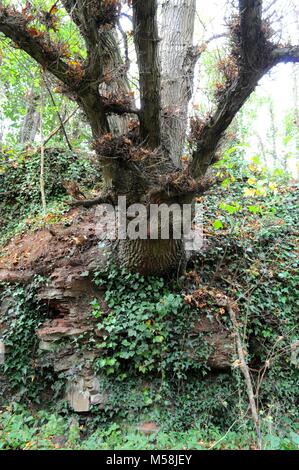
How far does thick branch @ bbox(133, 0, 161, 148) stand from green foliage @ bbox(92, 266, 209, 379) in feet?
6.86

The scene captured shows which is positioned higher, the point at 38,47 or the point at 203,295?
the point at 38,47

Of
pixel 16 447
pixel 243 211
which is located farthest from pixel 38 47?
pixel 243 211

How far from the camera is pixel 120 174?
3531mm

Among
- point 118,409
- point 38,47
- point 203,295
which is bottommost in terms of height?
point 118,409

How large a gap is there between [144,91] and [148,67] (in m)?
0.22

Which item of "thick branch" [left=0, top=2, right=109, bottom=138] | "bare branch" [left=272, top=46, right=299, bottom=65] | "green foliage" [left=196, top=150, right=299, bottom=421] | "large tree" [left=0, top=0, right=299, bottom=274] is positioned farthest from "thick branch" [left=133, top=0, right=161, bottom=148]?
"green foliage" [left=196, top=150, right=299, bottom=421]

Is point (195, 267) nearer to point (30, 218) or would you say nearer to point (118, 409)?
point (118, 409)

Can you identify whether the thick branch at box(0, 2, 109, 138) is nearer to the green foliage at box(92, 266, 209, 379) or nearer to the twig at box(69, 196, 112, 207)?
the twig at box(69, 196, 112, 207)

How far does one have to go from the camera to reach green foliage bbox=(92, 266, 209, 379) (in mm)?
4129

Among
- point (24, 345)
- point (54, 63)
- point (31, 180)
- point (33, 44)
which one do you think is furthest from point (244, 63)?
point (31, 180)

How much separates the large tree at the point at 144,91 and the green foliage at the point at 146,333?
1.44 ft

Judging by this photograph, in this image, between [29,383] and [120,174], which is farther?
[29,383]

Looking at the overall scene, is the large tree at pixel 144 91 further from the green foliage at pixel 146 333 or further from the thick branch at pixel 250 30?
the green foliage at pixel 146 333

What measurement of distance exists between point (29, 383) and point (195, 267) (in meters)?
2.96
